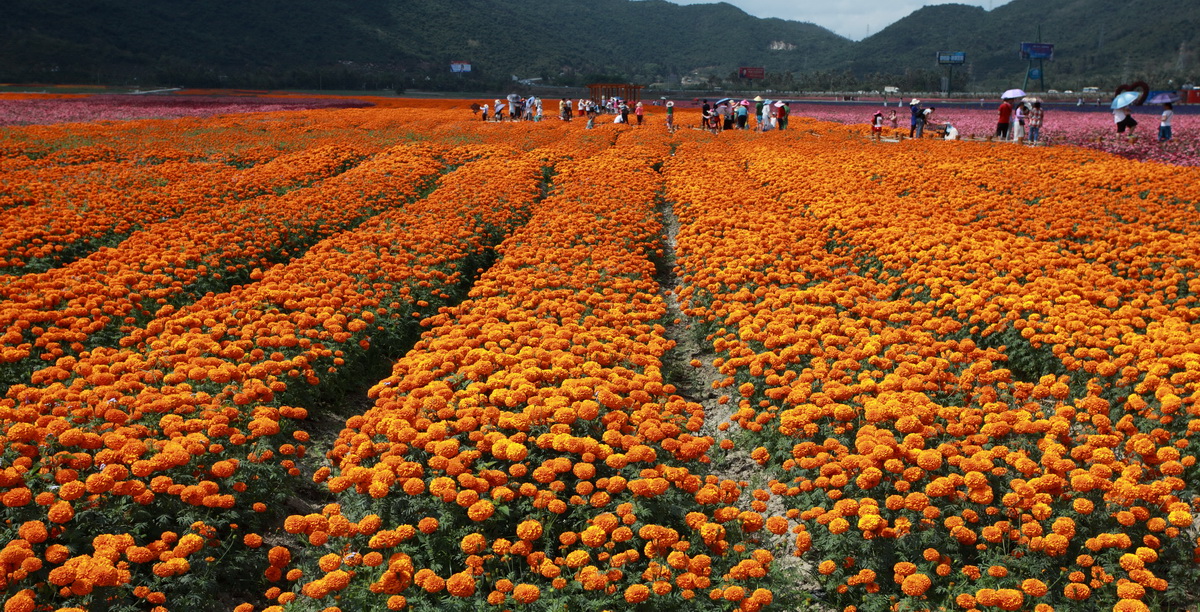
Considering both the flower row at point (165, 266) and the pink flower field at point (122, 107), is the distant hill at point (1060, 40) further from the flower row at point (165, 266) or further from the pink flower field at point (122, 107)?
the flower row at point (165, 266)

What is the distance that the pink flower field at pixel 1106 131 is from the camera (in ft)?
69.5

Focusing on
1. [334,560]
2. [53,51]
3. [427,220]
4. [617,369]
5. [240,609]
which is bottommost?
[240,609]

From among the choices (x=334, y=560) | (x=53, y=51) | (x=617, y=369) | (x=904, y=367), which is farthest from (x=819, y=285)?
(x=53, y=51)

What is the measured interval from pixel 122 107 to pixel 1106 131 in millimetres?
47227

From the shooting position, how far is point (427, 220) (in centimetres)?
1207

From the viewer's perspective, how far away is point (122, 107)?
3988 centimetres

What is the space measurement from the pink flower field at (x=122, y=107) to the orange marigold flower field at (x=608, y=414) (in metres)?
28.3

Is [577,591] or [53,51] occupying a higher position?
[53,51]

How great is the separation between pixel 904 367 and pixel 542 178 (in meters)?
13.0

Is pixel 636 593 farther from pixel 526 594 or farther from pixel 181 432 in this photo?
pixel 181 432

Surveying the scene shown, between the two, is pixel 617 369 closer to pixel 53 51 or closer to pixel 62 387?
pixel 62 387

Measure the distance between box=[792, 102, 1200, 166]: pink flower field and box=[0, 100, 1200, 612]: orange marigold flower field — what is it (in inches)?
443

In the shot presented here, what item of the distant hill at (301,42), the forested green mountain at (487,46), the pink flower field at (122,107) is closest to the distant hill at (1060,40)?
the forested green mountain at (487,46)

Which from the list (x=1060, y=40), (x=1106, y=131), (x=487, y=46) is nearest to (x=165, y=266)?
(x=1106, y=131)
